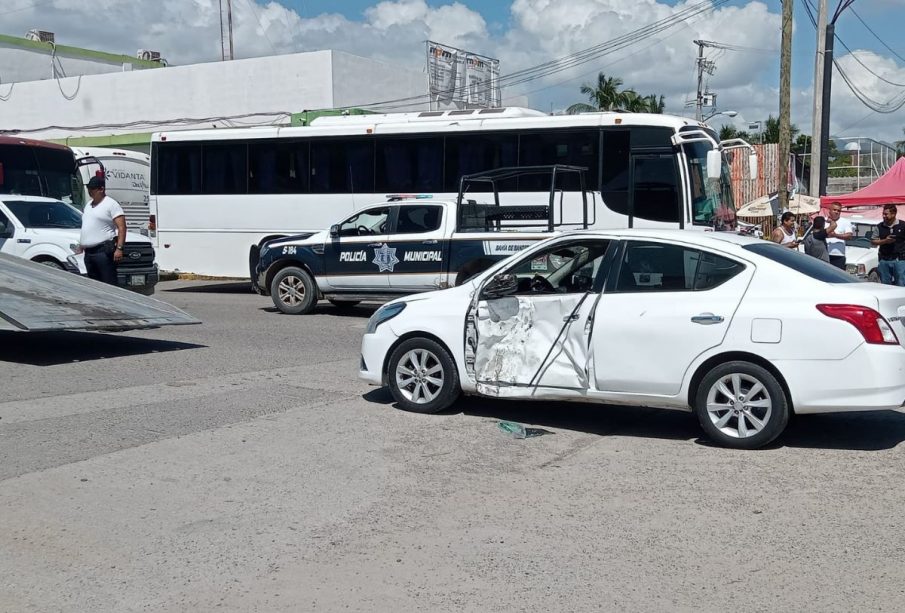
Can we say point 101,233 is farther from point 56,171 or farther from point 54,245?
point 56,171

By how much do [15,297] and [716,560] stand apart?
26.9 ft

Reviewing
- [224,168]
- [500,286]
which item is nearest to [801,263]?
[500,286]

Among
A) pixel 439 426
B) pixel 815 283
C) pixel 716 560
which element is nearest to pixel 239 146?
pixel 439 426

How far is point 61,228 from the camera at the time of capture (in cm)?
1644

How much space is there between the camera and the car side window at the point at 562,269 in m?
7.81

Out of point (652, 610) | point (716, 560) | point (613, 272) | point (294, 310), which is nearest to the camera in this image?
point (652, 610)

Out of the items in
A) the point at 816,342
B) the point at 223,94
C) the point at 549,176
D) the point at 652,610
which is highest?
the point at 223,94

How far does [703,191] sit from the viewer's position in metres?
15.8

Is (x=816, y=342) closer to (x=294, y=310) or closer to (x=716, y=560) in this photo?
(x=716, y=560)

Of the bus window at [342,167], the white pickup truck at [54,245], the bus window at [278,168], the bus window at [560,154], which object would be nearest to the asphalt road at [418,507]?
the white pickup truck at [54,245]

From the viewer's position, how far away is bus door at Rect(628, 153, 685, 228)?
1572 cm

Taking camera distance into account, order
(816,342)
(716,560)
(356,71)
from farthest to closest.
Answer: (356,71)
(816,342)
(716,560)

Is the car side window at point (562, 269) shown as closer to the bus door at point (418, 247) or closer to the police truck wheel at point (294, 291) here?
the bus door at point (418, 247)

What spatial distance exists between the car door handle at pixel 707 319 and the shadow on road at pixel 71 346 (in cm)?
697
